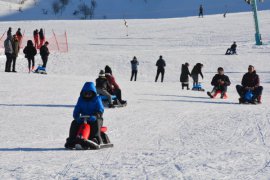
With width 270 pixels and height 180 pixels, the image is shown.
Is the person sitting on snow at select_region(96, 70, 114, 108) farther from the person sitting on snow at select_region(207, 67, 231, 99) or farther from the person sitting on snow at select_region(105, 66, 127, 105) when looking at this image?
the person sitting on snow at select_region(207, 67, 231, 99)

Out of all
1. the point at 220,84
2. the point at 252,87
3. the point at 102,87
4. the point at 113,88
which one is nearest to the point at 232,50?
the point at 220,84

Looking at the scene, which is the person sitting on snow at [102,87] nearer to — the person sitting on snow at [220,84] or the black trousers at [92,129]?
the person sitting on snow at [220,84]

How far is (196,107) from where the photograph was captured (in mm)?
15898

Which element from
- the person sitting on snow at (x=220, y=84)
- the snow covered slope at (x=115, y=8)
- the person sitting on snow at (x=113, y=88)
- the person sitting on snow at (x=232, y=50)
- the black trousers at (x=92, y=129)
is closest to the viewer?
the black trousers at (x=92, y=129)

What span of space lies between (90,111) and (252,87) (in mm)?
9017

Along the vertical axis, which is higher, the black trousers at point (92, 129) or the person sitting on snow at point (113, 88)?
the person sitting on snow at point (113, 88)

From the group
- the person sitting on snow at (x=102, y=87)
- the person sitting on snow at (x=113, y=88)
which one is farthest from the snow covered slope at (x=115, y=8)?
the person sitting on snow at (x=102, y=87)

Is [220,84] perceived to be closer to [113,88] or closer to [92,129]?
[113,88]

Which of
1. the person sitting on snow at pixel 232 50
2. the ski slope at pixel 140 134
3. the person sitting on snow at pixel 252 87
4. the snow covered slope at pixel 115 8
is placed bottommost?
the ski slope at pixel 140 134

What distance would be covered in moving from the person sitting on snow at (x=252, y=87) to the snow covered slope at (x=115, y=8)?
102 m

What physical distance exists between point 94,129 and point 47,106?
639 cm

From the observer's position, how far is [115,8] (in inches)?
5664

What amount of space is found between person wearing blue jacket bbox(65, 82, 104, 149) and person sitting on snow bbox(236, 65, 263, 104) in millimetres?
8675

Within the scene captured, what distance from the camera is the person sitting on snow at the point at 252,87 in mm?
17531
